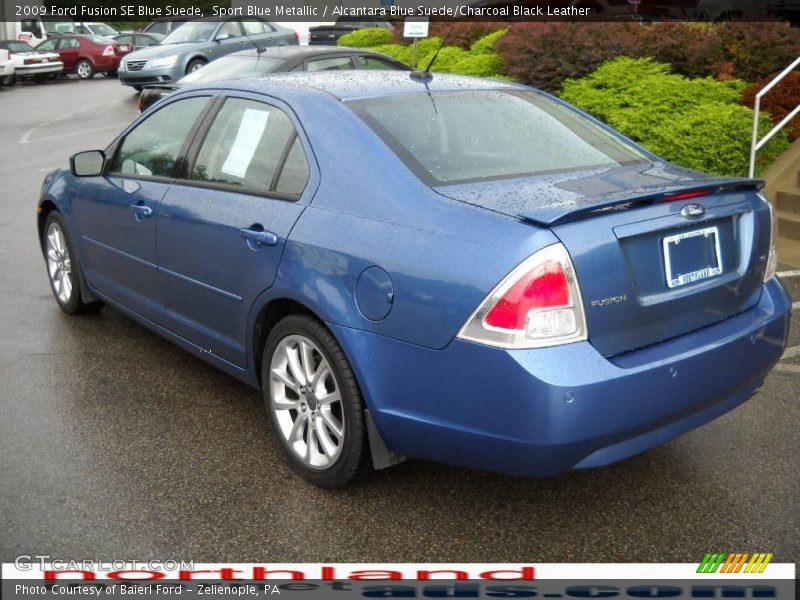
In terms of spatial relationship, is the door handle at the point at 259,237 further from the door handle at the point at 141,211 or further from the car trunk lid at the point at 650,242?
the door handle at the point at 141,211

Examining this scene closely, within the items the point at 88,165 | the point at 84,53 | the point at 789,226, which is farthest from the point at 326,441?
the point at 84,53

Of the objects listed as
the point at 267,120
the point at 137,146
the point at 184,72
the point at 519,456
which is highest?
the point at 267,120

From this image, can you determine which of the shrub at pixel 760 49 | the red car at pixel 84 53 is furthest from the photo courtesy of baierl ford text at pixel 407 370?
the red car at pixel 84 53

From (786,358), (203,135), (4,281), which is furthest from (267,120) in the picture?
(4,281)

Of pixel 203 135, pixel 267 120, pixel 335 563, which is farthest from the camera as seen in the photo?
pixel 203 135

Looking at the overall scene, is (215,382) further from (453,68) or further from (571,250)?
(453,68)

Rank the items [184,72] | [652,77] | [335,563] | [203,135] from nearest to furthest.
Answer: [335,563] < [203,135] < [652,77] < [184,72]

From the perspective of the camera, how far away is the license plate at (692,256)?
3.26 meters

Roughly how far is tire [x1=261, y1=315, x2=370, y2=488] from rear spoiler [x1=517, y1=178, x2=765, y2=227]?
93cm

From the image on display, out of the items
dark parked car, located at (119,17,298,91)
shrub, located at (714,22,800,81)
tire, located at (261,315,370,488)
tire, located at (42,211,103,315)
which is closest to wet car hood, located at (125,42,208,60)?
dark parked car, located at (119,17,298,91)

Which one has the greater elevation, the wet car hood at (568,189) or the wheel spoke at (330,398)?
the wet car hood at (568,189)

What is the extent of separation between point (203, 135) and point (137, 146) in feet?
2.57

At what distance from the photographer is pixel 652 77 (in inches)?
382

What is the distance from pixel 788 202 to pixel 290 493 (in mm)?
5965
